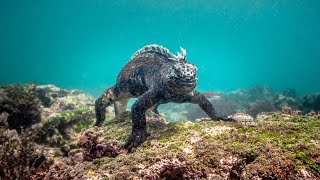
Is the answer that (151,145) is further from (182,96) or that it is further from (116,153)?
(182,96)

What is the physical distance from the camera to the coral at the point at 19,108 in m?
9.09

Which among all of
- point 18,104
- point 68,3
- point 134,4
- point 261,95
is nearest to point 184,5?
point 134,4

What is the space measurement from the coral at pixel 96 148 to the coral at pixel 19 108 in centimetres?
487

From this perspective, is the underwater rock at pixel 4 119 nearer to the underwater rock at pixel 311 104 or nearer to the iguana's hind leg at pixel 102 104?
the iguana's hind leg at pixel 102 104

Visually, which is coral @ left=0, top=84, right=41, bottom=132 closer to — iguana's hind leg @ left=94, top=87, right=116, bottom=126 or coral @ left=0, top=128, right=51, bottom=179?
iguana's hind leg @ left=94, top=87, right=116, bottom=126

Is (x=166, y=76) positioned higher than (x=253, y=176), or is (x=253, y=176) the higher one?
(x=166, y=76)

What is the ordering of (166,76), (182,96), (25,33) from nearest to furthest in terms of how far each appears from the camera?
(166,76)
(182,96)
(25,33)

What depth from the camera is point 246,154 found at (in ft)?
11.6

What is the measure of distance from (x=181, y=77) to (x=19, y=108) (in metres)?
7.00

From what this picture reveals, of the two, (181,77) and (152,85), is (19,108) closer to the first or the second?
(152,85)

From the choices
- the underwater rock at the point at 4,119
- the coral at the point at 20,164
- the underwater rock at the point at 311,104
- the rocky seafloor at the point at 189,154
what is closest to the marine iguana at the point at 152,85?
the rocky seafloor at the point at 189,154

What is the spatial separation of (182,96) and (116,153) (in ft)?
7.01

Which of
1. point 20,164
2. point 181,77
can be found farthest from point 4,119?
point 181,77

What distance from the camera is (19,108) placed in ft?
30.7
